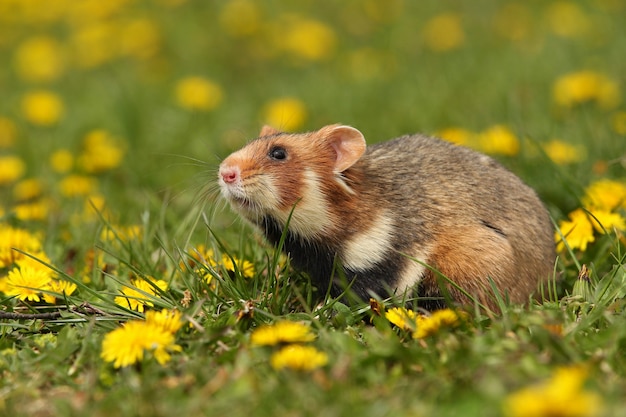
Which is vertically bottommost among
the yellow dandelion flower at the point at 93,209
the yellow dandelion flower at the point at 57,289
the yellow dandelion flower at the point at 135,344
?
the yellow dandelion flower at the point at 93,209

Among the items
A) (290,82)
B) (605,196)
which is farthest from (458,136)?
(290,82)

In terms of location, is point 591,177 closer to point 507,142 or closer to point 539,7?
point 507,142

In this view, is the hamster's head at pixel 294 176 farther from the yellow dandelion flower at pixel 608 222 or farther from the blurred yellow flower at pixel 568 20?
the blurred yellow flower at pixel 568 20

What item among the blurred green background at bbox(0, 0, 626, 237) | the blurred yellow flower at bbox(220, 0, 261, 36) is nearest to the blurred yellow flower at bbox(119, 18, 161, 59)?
the blurred green background at bbox(0, 0, 626, 237)

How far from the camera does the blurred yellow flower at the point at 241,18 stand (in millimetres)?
9992

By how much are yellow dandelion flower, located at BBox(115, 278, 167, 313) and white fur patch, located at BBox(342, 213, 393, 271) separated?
91cm

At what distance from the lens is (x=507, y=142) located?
223 inches

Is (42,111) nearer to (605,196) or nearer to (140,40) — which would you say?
(140,40)

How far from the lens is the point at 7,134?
24.0ft

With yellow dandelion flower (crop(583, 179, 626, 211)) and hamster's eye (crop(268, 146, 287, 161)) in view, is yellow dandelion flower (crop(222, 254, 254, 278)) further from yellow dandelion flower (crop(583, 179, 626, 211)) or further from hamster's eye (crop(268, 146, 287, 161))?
yellow dandelion flower (crop(583, 179, 626, 211))

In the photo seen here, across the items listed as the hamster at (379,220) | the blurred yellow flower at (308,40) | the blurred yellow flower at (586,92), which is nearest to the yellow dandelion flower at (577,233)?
the hamster at (379,220)

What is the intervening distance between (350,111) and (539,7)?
4047mm

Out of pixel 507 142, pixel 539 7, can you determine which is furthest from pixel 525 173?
pixel 539 7

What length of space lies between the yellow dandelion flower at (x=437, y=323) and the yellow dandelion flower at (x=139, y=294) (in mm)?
1251
